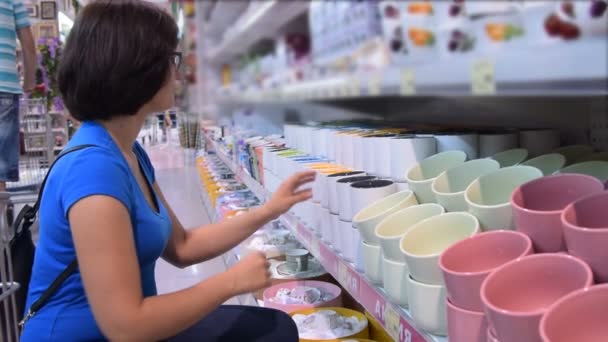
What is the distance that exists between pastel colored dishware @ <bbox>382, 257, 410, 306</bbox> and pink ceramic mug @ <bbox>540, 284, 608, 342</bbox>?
1.12 feet

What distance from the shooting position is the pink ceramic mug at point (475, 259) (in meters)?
0.77

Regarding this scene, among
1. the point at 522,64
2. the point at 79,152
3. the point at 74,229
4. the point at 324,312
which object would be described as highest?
the point at 522,64

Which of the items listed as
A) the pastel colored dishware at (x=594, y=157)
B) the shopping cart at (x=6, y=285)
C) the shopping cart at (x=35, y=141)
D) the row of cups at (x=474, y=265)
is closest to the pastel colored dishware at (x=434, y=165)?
the row of cups at (x=474, y=265)

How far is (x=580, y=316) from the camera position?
2.13 ft

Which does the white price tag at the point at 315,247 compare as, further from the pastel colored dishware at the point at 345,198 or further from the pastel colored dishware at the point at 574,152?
the pastel colored dishware at the point at 574,152

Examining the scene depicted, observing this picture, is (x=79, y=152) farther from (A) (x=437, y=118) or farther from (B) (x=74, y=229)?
(A) (x=437, y=118)

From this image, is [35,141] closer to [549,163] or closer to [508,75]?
[549,163]

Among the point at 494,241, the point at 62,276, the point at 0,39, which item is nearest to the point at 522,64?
the point at 494,241

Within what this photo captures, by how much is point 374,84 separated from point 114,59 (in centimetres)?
54

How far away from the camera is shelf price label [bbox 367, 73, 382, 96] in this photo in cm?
90

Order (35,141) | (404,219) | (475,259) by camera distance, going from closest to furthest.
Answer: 1. (475,259)
2. (404,219)
3. (35,141)

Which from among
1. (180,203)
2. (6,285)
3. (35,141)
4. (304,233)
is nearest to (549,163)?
(304,233)

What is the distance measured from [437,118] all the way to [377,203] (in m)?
1.29

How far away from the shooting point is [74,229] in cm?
101
